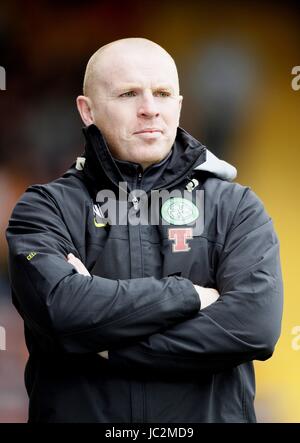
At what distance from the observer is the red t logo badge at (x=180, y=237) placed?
2.47m

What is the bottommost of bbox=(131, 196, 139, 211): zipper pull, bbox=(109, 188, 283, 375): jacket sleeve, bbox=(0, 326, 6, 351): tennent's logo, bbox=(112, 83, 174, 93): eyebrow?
bbox=(0, 326, 6, 351): tennent's logo

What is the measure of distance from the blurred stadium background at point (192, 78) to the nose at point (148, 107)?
179cm

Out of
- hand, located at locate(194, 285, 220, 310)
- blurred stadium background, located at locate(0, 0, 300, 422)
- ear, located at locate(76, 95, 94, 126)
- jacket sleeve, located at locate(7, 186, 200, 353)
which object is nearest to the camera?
jacket sleeve, located at locate(7, 186, 200, 353)

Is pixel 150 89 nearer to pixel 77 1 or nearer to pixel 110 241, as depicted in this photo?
pixel 110 241

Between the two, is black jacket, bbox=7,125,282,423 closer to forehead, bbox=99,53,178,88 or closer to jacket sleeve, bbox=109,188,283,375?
jacket sleeve, bbox=109,188,283,375

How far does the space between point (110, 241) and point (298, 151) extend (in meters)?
2.25

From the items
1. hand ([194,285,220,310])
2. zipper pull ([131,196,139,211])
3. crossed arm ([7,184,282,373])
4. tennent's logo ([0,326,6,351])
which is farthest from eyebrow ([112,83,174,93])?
tennent's logo ([0,326,6,351])

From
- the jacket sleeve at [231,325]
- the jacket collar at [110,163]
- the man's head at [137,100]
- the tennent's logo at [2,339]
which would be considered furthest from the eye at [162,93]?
the tennent's logo at [2,339]

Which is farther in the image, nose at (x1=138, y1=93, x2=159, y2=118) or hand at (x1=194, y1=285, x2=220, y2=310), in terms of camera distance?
nose at (x1=138, y1=93, x2=159, y2=118)

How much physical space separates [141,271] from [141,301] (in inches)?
7.3

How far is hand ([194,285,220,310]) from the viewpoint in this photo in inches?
93.2

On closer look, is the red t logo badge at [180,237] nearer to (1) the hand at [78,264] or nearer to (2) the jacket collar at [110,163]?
(2) the jacket collar at [110,163]

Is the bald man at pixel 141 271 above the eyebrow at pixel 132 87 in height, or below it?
below
